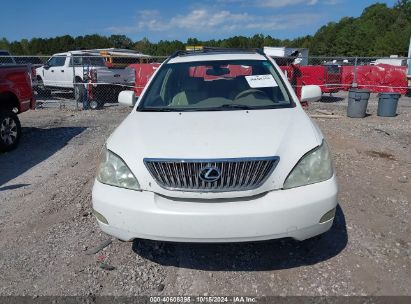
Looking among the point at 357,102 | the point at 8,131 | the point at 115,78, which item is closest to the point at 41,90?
the point at 115,78

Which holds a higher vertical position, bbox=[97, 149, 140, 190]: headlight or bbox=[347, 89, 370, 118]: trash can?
bbox=[97, 149, 140, 190]: headlight

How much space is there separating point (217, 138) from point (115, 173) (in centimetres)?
82

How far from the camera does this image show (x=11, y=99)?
7.19m

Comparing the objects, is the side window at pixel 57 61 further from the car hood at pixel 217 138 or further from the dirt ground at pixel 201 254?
the car hood at pixel 217 138

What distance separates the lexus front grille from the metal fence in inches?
417

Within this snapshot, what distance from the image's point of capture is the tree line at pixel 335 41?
76.3 metres

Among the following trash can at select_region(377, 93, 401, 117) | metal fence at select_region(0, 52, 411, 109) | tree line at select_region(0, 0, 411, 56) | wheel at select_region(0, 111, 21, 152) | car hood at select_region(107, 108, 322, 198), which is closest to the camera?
car hood at select_region(107, 108, 322, 198)

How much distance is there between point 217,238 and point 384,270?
1.45 metres

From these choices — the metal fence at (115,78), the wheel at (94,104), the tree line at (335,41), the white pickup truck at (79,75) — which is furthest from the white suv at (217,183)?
the tree line at (335,41)

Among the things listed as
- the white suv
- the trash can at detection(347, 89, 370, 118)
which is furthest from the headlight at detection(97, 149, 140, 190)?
the trash can at detection(347, 89, 370, 118)

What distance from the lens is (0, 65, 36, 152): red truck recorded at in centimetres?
688

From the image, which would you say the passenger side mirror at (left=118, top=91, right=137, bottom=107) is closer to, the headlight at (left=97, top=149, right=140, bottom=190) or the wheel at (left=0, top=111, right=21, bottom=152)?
the headlight at (left=97, top=149, right=140, bottom=190)

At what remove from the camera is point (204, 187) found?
2.60m

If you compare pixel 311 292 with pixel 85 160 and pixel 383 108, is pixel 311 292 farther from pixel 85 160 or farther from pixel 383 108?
pixel 383 108
